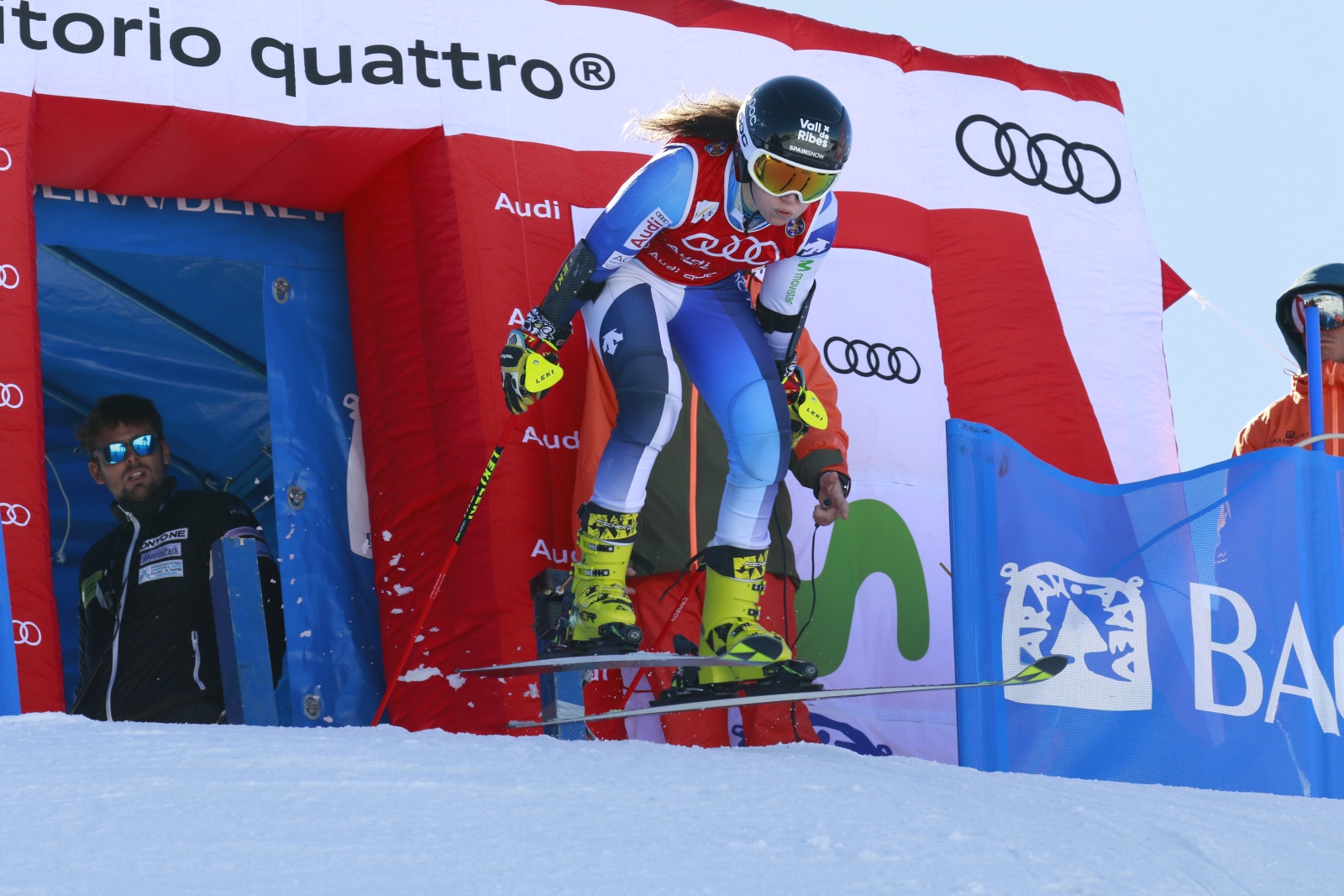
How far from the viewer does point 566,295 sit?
4.34 meters

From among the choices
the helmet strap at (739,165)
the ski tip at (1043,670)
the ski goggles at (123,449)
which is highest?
the helmet strap at (739,165)

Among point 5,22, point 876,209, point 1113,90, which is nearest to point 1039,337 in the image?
point 876,209

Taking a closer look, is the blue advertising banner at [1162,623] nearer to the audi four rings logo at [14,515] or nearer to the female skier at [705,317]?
the female skier at [705,317]

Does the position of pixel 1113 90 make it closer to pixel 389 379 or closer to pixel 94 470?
pixel 389 379

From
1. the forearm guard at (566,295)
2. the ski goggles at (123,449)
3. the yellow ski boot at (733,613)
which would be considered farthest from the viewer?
the ski goggles at (123,449)

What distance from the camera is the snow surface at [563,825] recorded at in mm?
2105

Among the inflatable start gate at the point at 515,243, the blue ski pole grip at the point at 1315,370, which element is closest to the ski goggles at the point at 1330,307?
the blue ski pole grip at the point at 1315,370

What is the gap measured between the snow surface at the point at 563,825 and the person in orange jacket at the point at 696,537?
1.69 m

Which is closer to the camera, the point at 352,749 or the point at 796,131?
the point at 352,749

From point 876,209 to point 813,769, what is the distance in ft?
12.4

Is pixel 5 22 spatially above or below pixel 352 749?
above

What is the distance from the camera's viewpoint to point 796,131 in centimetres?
409

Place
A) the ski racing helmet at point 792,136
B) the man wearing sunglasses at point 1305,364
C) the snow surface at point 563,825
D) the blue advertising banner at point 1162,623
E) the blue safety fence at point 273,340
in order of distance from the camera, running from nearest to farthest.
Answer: the snow surface at point 563,825 → the blue advertising banner at point 1162,623 → the ski racing helmet at point 792,136 → the blue safety fence at point 273,340 → the man wearing sunglasses at point 1305,364

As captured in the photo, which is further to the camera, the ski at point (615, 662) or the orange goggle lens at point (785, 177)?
the orange goggle lens at point (785, 177)
